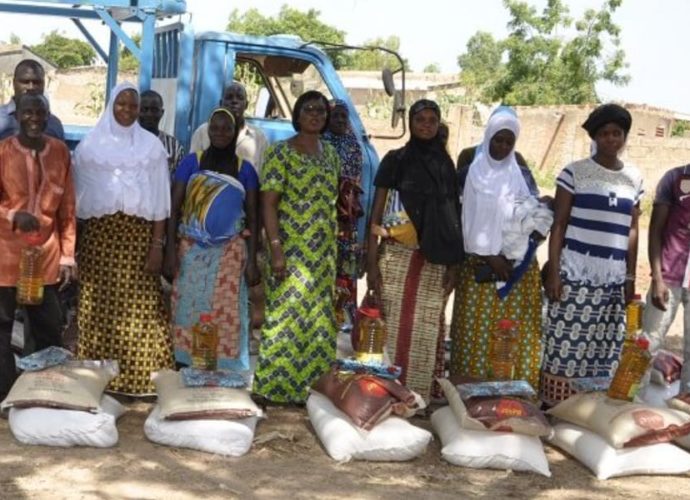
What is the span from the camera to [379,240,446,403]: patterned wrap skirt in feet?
17.0

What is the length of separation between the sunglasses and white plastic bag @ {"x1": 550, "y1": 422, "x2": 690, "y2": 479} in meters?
A: 2.08

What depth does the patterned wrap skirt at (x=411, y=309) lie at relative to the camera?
519 centimetres

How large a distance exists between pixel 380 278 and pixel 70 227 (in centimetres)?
160

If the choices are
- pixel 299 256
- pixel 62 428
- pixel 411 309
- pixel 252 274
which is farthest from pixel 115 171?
pixel 411 309

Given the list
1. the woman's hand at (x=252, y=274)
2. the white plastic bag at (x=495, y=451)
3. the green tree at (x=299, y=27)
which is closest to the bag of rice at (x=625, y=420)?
the white plastic bag at (x=495, y=451)

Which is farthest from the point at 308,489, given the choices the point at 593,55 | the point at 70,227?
the point at 593,55

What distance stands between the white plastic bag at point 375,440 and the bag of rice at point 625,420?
80cm

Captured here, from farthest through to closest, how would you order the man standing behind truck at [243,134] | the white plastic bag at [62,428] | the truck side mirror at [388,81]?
1. the truck side mirror at [388,81]
2. the man standing behind truck at [243,134]
3. the white plastic bag at [62,428]

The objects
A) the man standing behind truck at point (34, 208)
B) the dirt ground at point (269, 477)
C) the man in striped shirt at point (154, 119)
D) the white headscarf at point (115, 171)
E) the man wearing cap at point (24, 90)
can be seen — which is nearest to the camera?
the dirt ground at point (269, 477)

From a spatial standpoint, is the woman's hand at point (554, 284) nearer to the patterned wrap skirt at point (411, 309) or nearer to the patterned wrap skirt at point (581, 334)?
the patterned wrap skirt at point (581, 334)

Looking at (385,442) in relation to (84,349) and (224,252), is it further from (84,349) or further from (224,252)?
(84,349)

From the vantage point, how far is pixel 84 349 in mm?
5180

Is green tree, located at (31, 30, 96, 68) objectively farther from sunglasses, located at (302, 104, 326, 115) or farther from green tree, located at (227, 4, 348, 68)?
sunglasses, located at (302, 104, 326, 115)

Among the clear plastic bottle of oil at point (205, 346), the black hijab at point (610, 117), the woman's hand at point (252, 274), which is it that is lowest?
the clear plastic bottle of oil at point (205, 346)
